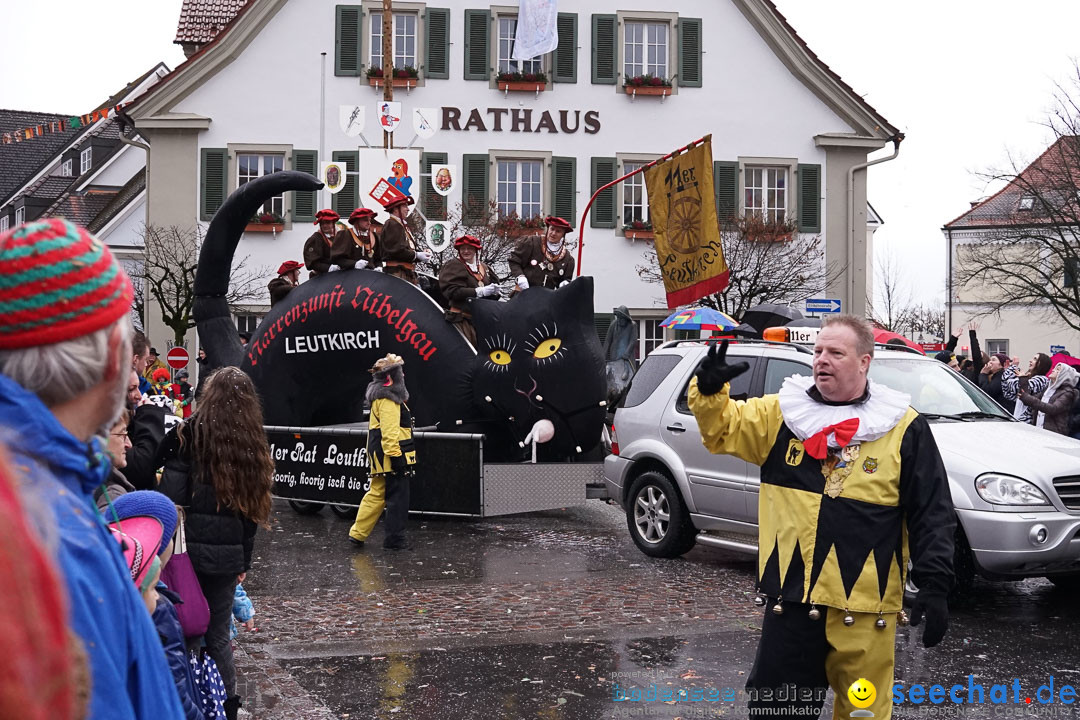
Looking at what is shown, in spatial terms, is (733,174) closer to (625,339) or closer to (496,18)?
(496,18)

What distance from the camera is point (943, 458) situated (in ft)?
24.6

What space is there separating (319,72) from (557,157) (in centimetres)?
590

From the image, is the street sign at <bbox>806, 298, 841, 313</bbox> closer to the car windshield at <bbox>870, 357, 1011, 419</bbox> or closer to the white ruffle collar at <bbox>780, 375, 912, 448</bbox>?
the car windshield at <bbox>870, 357, 1011, 419</bbox>

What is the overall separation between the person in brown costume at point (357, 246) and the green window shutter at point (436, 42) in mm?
14273

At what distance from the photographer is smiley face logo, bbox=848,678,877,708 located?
143 inches

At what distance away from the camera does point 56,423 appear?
1.43 metres

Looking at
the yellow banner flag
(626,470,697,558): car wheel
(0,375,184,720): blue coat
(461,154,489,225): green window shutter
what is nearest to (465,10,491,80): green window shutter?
(461,154,489,225): green window shutter

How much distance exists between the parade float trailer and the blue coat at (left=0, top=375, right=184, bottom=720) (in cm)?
944

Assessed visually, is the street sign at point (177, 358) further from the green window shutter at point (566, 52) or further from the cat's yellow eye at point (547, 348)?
the cat's yellow eye at point (547, 348)

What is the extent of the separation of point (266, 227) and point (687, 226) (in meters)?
16.8

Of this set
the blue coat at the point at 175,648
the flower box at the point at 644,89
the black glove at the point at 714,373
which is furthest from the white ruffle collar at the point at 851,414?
the flower box at the point at 644,89

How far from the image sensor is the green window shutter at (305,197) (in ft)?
84.5

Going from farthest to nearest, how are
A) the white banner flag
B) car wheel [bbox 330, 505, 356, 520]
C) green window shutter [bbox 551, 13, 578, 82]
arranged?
1. green window shutter [bbox 551, 13, 578, 82]
2. the white banner flag
3. car wheel [bbox 330, 505, 356, 520]

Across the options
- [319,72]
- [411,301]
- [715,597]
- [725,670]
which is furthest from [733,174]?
[725,670]
